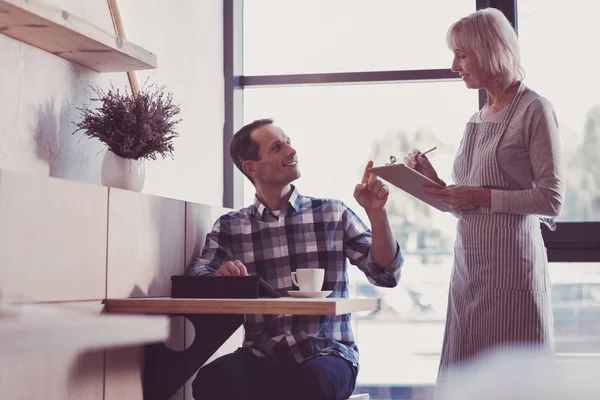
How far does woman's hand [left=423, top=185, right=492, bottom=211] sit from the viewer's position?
90.5 inches

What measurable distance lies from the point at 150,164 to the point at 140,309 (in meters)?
0.89

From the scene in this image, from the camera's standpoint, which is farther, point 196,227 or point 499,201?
point 196,227

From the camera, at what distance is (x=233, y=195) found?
358cm

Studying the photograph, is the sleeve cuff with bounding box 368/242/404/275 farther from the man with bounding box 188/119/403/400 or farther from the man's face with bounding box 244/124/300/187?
the man's face with bounding box 244/124/300/187

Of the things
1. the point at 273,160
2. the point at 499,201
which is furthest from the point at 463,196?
the point at 273,160

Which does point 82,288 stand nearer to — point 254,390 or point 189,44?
point 254,390

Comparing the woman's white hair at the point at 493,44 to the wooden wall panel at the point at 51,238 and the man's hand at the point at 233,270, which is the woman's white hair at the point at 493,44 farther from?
the wooden wall panel at the point at 51,238

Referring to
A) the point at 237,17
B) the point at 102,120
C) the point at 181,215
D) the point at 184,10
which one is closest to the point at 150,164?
the point at 181,215

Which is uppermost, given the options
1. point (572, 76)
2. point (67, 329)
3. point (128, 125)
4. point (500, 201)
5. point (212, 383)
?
point (572, 76)

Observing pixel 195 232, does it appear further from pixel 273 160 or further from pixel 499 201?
pixel 499 201

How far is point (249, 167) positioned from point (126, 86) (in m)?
0.52

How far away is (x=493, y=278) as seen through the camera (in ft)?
7.50

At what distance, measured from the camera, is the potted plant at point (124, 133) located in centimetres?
227

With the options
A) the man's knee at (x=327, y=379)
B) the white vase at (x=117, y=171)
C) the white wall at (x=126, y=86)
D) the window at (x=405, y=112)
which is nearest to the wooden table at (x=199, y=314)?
the man's knee at (x=327, y=379)
